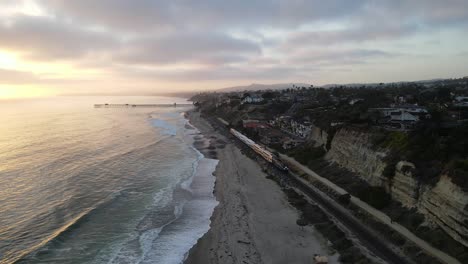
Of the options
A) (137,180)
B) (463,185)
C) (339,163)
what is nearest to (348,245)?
(463,185)

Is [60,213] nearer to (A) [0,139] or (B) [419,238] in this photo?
(B) [419,238]

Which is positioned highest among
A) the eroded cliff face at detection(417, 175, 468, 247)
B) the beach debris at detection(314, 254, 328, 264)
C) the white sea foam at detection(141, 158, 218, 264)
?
the eroded cliff face at detection(417, 175, 468, 247)

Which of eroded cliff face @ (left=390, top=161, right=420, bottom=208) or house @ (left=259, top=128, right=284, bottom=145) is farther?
house @ (left=259, top=128, right=284, bottom=145)

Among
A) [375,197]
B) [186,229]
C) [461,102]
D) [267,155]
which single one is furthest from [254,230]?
[461,102]

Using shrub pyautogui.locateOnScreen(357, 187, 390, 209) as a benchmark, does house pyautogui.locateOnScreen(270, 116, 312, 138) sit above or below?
above

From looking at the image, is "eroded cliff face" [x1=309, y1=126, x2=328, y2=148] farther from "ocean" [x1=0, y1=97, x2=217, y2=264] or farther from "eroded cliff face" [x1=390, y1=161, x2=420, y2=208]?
"eroded cliff face" [x1=390, y1=161, x2=420, y2=208]

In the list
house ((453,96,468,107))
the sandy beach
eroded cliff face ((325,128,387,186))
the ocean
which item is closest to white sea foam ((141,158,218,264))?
the ocean
